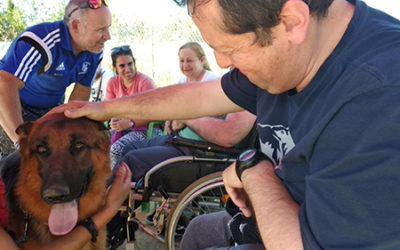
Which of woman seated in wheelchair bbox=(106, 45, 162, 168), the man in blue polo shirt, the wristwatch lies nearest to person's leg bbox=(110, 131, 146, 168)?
woman seated in wheelchair bbox=(106, 45, 162, 168)

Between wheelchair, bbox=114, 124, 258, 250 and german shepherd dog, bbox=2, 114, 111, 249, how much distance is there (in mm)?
705

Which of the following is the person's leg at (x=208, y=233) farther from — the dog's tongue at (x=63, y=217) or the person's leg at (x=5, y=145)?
the person's leg at (x=5, y=145)

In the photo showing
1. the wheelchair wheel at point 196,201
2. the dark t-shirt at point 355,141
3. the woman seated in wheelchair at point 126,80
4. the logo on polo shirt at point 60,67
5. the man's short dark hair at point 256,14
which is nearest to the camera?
the dark t-shirt at point 355,141

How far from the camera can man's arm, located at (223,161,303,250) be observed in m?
1.01

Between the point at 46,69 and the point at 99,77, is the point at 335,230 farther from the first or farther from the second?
the point at 99,77

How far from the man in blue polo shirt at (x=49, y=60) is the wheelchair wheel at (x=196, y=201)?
1.48 m

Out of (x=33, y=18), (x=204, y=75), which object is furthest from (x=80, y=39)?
(x=33, y=18)

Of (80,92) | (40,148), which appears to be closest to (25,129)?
(40,148)

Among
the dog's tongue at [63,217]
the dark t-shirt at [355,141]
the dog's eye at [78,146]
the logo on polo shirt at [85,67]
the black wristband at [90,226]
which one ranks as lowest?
the black wristband at [90,226]

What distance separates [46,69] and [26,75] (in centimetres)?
19

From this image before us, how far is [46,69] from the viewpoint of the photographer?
302 centimetres

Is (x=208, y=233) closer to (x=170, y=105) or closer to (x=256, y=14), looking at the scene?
(x=170, y=105)

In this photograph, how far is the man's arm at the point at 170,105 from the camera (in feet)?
6.10

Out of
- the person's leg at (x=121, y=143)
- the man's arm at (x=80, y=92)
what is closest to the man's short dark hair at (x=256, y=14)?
the person's leg at (x=121, y=143)
